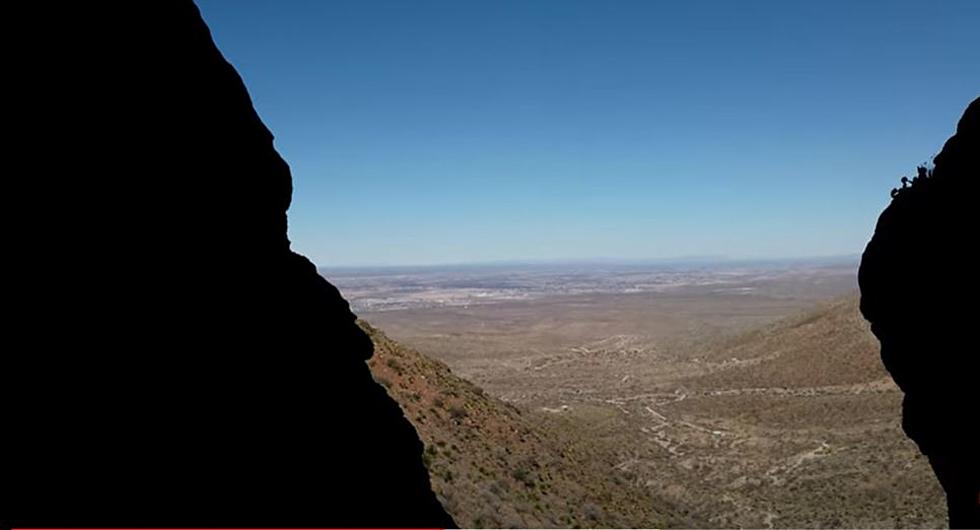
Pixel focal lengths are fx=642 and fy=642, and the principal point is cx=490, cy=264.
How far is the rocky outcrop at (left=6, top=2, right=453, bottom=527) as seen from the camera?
8.09m

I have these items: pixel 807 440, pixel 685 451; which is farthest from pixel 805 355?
pixel 685 451

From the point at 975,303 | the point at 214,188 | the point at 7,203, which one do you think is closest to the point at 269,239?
the point at 214,188

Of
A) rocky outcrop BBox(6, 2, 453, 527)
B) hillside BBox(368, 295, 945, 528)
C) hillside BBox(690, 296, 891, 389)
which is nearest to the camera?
rocky outcrop BBox(6, 2, 453, 527)

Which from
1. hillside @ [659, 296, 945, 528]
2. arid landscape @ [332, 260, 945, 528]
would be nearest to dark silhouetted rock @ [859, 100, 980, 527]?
arid landscape @ [332, 260, 945, 528]

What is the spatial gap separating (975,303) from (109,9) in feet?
50.7

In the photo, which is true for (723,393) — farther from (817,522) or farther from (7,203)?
(7,203)

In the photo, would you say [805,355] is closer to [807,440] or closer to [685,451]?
[807,440]

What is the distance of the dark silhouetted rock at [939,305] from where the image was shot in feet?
39.5

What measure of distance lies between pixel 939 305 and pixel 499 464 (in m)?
18.3

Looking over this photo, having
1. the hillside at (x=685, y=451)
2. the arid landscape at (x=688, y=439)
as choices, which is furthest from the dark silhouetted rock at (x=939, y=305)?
the arid landscape at (x=688, y=439)

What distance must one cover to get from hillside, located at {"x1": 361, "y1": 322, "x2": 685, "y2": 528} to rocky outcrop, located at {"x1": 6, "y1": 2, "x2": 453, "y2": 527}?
1064cm

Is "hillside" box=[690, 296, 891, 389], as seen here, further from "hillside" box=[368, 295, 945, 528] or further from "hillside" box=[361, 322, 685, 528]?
"hillside" box=[361, 322, 685, 528]

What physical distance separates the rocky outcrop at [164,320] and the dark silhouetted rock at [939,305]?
36.1 ft

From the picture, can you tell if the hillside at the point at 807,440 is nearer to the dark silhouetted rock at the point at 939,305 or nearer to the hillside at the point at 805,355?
the hillside at the point at 805,355
